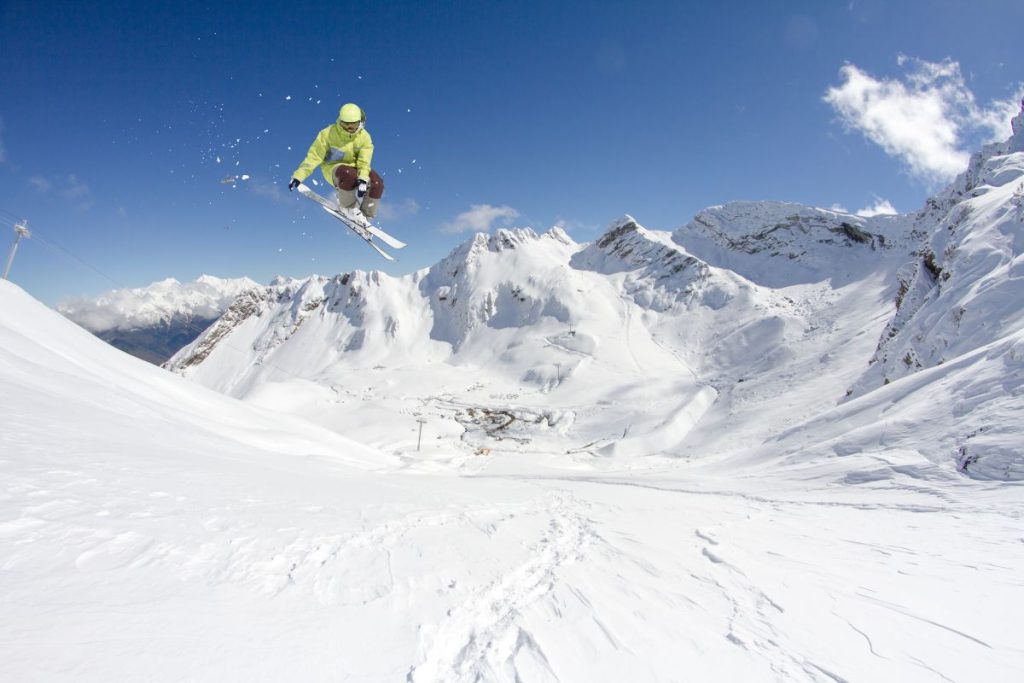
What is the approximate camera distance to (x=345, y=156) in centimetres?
1104

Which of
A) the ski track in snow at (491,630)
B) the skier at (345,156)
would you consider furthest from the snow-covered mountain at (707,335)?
the skier at (345,156)

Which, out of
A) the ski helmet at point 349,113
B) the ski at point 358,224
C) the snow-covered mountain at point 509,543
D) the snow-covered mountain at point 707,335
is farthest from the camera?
the snow-covered mountain at point 707,335

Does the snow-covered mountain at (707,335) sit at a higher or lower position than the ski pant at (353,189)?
higher

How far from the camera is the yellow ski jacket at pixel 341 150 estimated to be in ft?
35.2

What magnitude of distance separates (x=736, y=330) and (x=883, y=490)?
6838 centimetres

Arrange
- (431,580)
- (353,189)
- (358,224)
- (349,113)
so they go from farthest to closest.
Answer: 1. (358,224)
2. (353,189)
3. (349,113)
4. (431,580)

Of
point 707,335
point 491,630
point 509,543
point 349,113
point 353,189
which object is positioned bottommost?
point 491,630

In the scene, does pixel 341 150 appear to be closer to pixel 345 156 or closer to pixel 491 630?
pixel 345 156

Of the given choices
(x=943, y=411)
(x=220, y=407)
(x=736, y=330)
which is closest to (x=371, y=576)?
(x=943, y=411)

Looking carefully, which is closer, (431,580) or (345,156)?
(431,580)

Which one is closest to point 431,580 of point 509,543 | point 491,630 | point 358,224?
point 491,630

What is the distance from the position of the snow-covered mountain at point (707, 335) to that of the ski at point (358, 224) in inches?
620

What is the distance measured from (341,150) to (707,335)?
75456 millimetres

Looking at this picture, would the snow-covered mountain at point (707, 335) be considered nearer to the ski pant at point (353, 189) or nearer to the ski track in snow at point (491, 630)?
the ski track in snow at point (491, 630)
